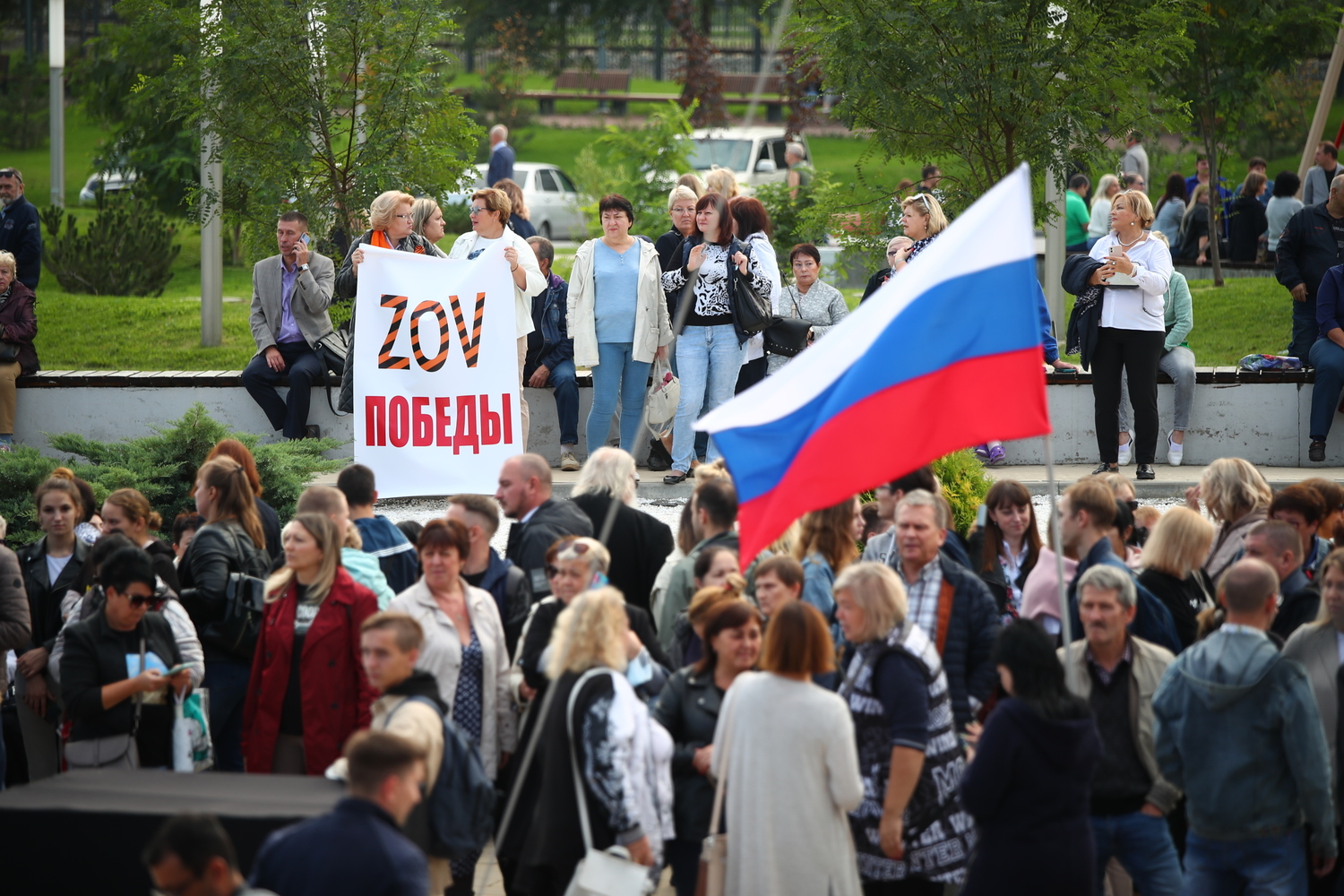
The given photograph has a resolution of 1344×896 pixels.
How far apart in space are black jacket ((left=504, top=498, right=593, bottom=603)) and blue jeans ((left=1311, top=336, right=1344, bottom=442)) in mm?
7926

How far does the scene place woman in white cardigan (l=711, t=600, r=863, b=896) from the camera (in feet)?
17.7

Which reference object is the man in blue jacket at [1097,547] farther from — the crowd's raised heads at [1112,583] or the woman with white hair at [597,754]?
the woman with white hair at [597,754]

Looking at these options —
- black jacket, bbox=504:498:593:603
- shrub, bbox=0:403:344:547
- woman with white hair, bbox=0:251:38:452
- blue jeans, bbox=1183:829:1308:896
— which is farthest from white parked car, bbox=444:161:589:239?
blue jeans, bbox=1183:829:1308:896

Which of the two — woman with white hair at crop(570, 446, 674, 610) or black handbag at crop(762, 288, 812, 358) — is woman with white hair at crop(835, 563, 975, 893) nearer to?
woman with white hair at crop(570, 446, 674, 610)

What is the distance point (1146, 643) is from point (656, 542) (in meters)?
2.41

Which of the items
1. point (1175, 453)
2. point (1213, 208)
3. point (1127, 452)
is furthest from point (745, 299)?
point (1213, 208)

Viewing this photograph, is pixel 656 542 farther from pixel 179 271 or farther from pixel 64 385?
pixel 179 271

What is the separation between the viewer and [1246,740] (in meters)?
5.71

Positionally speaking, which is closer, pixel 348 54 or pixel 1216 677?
pixel 1216 677

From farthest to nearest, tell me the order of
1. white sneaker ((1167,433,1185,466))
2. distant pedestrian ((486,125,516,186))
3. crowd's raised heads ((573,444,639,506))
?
distant pedestrian ((486,125,516,186)), white sneaker ((1167,433,1185,466)), crowd's raised heads ((573,444,639,506))

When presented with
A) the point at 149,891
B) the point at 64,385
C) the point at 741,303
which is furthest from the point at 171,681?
the point at 64,385

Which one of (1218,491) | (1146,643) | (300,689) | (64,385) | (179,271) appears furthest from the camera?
(179,271)

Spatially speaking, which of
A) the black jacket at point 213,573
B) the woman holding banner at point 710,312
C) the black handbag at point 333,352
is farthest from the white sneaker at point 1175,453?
the black jacket at point 213,573

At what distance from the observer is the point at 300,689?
6.59 meters
